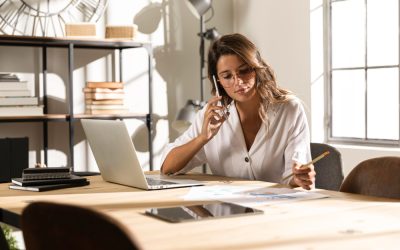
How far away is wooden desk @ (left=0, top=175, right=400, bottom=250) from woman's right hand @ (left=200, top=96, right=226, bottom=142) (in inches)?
22.6

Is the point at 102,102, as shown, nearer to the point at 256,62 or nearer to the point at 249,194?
the point at 256,62

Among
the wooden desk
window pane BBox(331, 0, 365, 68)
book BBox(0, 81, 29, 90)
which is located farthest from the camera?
window pane BBox(331, 0, 365, 68)

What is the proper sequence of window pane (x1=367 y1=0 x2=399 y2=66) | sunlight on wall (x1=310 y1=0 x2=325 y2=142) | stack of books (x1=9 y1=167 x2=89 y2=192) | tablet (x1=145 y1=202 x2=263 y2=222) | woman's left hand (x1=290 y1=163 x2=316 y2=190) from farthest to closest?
sunlight on wall (x1=310 y1=0 x2=325 y2=142), window pane (x1=367 y1=0 x2=399 y2=66), stack of books (x1=9 y1=167 x2=89 y2=192), woman's left hand (x1=290 y1=163 x2=316 y2=190), tablet (x1=145 y1=202 x2=263 y2=222)

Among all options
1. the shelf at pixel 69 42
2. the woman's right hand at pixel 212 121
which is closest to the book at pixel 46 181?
the woman's right hand at pixel 212 121

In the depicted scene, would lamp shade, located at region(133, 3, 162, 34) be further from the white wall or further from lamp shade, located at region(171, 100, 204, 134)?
lamp shade, located at region(171, 100, 204, 134)

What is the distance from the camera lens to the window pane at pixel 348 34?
4.21 metres

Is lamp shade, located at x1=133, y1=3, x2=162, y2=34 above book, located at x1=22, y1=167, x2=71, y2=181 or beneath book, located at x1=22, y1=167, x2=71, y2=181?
above

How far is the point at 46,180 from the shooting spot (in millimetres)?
2184

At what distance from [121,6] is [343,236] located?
3.52 meters

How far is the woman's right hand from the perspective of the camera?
2.48m

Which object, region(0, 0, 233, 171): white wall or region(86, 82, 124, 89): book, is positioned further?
region(0, 0, 233, 171): white wall

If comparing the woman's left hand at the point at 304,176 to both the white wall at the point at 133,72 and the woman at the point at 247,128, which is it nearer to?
the woman at the point at 247,128

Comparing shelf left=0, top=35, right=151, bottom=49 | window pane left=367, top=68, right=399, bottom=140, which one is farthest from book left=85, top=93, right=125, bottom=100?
window pane left=367, top=68, right=399, bottom=140

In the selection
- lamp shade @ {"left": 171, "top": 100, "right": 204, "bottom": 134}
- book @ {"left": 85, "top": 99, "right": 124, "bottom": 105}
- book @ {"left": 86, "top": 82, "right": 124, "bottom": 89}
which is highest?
book @ {"left": 86, "top": 82, "right": 124, "bottom": 89}
